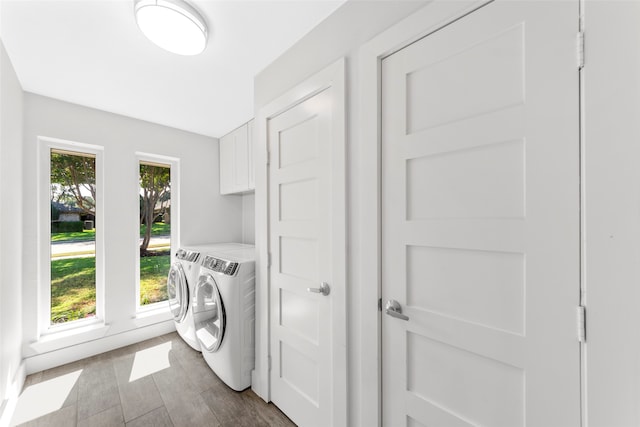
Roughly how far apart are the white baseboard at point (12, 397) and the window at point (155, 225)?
0.89 m

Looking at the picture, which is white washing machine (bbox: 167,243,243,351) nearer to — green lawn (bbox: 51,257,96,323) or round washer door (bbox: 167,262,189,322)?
round washer door (bbox: 167,262,189,322)

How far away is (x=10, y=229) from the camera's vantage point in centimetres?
174

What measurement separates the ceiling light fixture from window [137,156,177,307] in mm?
1799

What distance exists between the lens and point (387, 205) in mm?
1105

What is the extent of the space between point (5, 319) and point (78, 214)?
3.60ft

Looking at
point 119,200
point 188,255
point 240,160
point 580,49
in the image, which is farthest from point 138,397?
point 580,49

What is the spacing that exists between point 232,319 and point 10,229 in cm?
167

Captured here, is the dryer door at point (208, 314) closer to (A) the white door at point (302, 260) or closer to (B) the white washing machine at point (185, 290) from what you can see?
(B) the white washing machine at point (185, 290)

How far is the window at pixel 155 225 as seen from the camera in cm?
279

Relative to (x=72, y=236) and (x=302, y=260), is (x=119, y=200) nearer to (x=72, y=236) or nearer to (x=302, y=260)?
(x=72, y=236)

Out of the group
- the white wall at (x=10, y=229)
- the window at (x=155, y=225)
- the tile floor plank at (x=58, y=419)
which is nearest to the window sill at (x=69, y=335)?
the white wall at (x=10, y=229)

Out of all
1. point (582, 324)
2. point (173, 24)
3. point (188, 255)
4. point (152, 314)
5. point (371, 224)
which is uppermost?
point (173, 24)

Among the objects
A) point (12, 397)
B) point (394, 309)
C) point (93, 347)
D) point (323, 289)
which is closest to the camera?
point (394, 309)

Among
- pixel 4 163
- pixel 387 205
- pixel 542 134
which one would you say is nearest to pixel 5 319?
pixel 4 163
